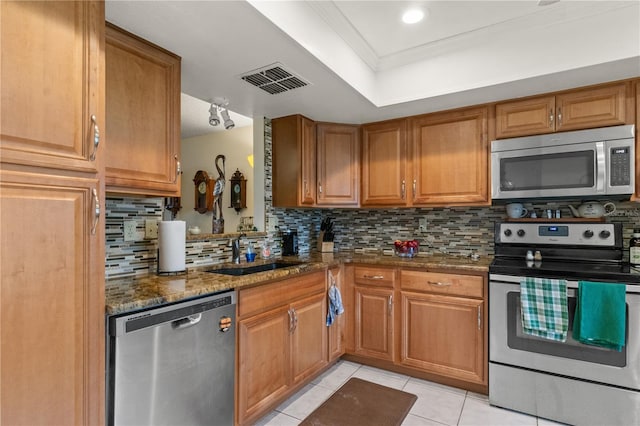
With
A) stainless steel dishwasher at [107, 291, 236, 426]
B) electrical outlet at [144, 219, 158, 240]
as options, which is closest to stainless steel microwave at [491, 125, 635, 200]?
stainless steel dishwasher at [107, 291, 236, 426]

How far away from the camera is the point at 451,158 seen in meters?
2.66

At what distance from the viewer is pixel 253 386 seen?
6.13ft

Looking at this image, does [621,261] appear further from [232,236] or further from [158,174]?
[158,174]

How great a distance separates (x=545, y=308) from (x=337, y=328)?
1.46m

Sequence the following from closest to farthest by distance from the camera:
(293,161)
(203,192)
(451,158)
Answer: (451,158) → (293,161) → (203,192)

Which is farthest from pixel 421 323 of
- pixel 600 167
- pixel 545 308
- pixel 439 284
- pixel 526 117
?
pixel 526 117

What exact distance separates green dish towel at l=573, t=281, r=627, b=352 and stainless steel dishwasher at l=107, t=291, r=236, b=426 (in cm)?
199

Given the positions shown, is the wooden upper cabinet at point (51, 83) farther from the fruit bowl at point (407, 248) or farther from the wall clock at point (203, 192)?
the wall clock at point (203, 192)

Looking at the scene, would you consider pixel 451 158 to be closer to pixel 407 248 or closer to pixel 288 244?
pixel 407 248

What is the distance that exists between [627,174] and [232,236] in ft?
8.93

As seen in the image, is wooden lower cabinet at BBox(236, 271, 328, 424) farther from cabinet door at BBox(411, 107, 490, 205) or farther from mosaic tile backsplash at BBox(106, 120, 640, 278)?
Answer: cabinet door at BBox(411, 107, 490, 205)

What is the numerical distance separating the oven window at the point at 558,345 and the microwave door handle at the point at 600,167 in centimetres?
78

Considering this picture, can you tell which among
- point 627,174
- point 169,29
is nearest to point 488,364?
point 627,174

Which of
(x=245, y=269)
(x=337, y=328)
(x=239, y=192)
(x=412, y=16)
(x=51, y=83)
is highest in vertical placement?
(x=412, y=16)
